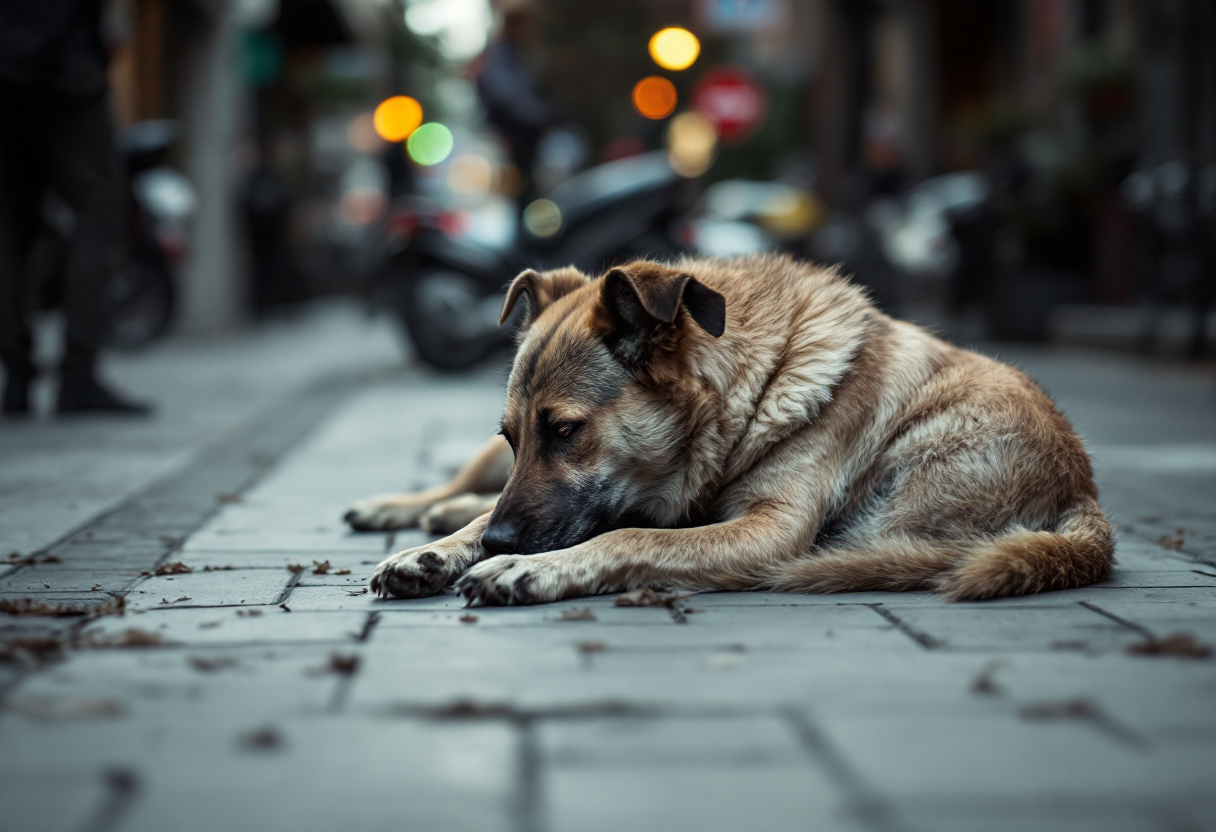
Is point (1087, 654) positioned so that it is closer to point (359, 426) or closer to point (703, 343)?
point (703, 343)

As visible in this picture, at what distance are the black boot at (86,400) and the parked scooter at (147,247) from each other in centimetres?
376

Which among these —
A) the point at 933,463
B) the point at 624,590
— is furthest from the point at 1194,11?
the point at 624,590

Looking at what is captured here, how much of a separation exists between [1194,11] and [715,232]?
14245mm

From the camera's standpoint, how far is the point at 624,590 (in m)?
3.38

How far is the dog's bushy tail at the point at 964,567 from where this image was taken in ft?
10.7

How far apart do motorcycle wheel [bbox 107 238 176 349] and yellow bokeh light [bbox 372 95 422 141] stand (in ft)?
39.0

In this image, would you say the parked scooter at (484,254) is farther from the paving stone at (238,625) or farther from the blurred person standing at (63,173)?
the paving stone at (238,625)

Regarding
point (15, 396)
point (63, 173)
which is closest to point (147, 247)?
point (15, 396)

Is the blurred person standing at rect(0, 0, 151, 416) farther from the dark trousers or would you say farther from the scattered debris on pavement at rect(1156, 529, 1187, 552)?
the scattered debris on pavement at rect(1156, 529, 1187, 552)

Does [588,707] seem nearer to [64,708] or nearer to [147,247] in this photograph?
[64,708]

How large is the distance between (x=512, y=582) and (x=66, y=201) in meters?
5.16

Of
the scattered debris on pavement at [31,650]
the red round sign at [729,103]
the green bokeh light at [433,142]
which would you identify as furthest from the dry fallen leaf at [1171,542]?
the green bokeh light at [433,142]

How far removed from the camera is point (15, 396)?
7320 mm

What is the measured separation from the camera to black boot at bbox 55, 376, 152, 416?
288 inches
